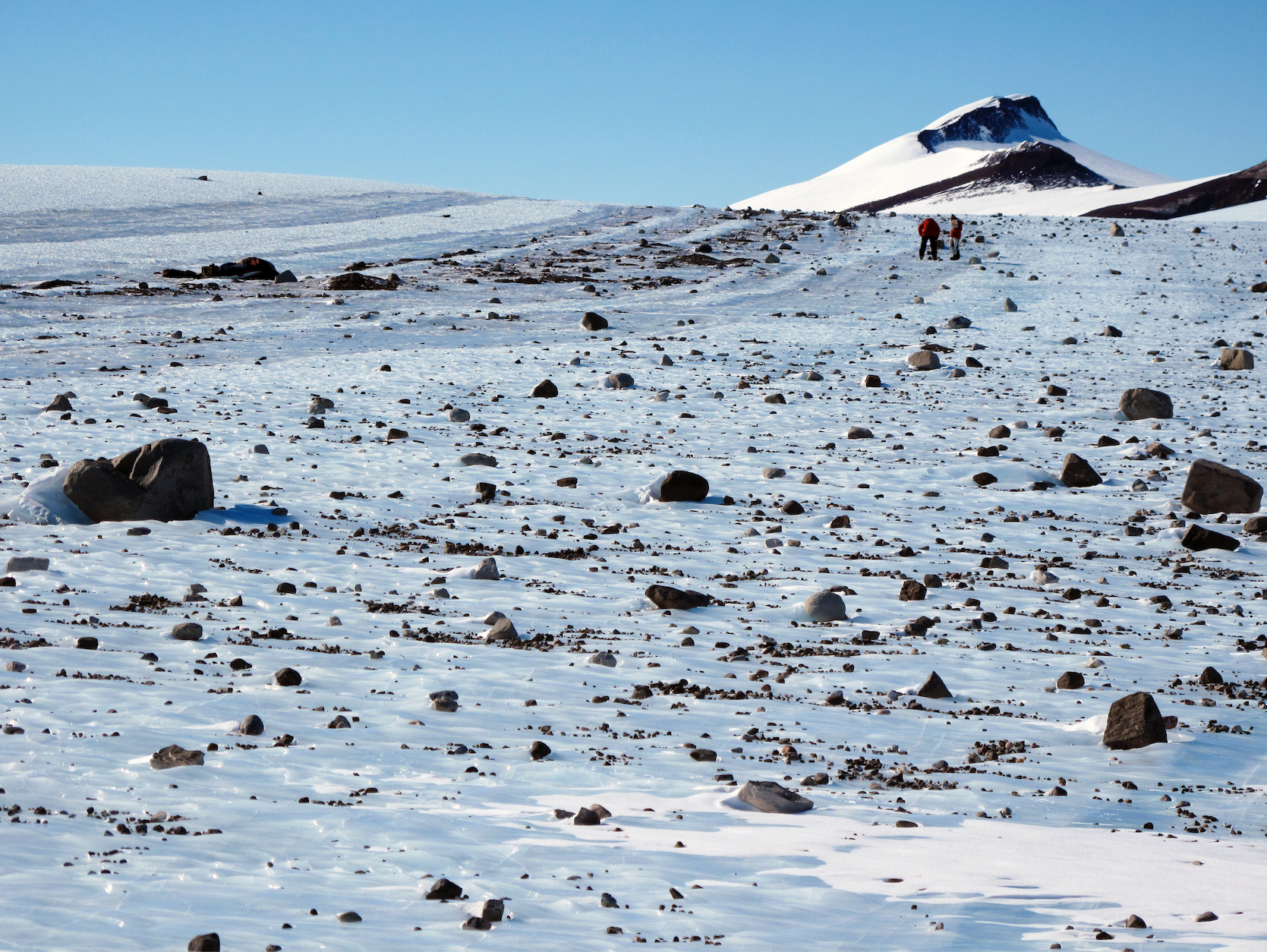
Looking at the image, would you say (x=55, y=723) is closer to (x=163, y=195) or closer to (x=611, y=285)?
(x=611, y=285)

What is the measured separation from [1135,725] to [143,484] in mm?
7714

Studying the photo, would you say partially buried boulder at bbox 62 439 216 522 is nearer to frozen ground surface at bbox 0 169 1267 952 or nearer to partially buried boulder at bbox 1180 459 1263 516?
frozen ground surface at bbox 0 169 1267 952

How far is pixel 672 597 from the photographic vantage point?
8602 millimetres

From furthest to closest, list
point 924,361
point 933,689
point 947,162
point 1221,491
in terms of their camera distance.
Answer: point 947,162, point 924,361, point 1221,491, point 933,689

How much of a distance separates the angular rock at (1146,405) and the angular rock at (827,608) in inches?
365

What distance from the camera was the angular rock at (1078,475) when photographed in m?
12.9

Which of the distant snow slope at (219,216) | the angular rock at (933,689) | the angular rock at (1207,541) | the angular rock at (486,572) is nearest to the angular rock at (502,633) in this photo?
the angular rock at (486,572)

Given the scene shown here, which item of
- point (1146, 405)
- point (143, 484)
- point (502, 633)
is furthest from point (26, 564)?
point (1146, 405)

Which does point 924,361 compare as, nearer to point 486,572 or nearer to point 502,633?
point 486,572

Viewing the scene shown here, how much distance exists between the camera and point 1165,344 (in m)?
21.6

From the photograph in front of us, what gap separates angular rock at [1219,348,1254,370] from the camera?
19.5 metres

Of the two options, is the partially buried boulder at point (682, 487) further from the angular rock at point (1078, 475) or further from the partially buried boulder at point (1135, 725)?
the partially buried boulder at point (1135, 725)

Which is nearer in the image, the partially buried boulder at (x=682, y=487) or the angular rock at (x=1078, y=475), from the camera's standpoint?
the partially buried boulder at (x=682, y=487)

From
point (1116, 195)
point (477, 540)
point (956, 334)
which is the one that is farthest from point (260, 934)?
point (1116, 195)
